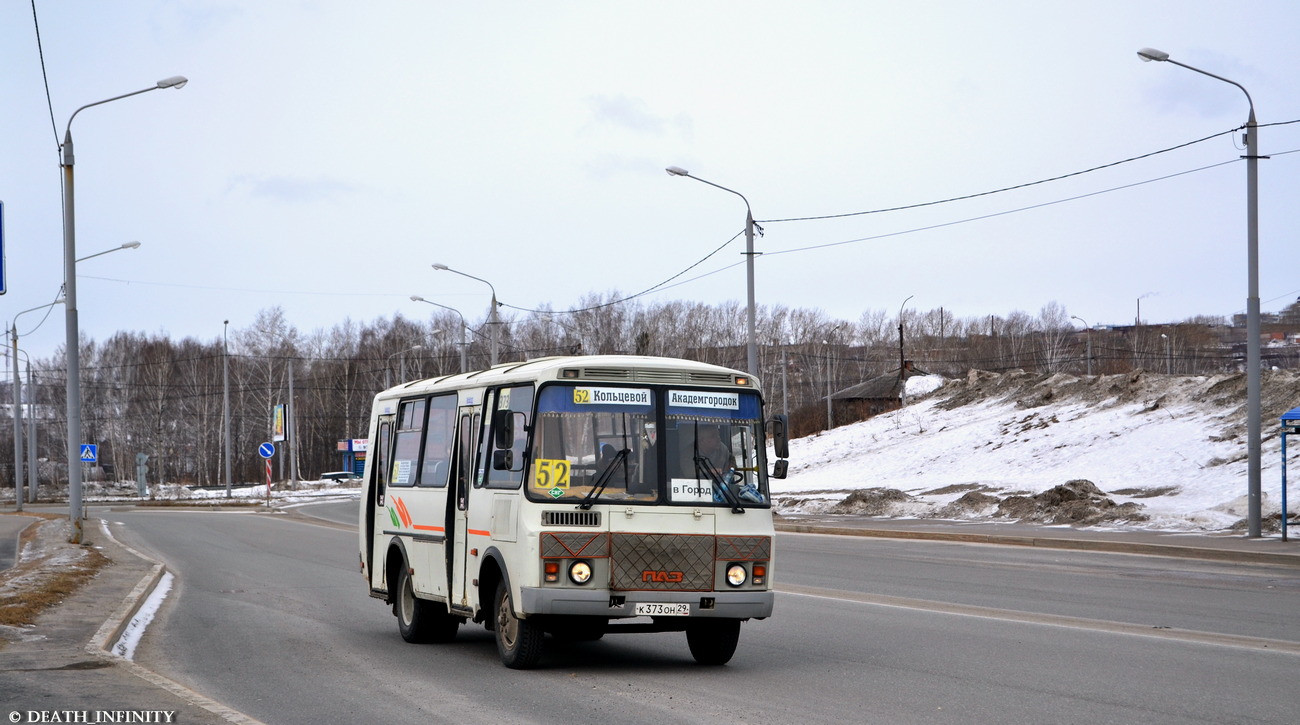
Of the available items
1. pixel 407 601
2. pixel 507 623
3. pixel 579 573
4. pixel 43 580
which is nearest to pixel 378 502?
pixel 407 601

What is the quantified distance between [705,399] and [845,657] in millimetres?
2499

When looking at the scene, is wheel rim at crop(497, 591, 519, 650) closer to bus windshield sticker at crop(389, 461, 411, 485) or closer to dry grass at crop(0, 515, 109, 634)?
bus windshield sticker at crop(389, 461, 411, 485)

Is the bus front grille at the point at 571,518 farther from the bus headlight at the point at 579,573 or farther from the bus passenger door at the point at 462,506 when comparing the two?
the bus passenger door at the point at 462,506

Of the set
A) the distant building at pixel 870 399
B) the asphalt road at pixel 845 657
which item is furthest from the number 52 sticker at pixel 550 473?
the distant building at pixel 870 399

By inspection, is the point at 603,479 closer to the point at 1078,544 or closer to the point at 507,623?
the point at 507,623

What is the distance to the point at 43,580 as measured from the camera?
16922mm

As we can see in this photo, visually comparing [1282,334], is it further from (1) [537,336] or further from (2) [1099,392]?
(2) [1099,392]

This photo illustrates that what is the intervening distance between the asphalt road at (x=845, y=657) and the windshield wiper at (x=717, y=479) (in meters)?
1.31

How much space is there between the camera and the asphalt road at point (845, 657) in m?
8.33

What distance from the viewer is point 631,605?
9.76m

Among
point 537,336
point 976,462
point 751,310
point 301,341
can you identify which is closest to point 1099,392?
point 976,462

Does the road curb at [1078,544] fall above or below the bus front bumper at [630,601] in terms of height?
below

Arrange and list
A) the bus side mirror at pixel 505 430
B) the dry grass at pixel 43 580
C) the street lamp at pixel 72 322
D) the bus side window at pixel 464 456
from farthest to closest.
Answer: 1. the street lamp at pixel 72 322
2. the dry grass at pixel 43 580
3. the bus side window at pixel 464 456
4. the bus side mirror at pixel 505 430

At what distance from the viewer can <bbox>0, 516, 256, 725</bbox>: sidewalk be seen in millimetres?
7938
